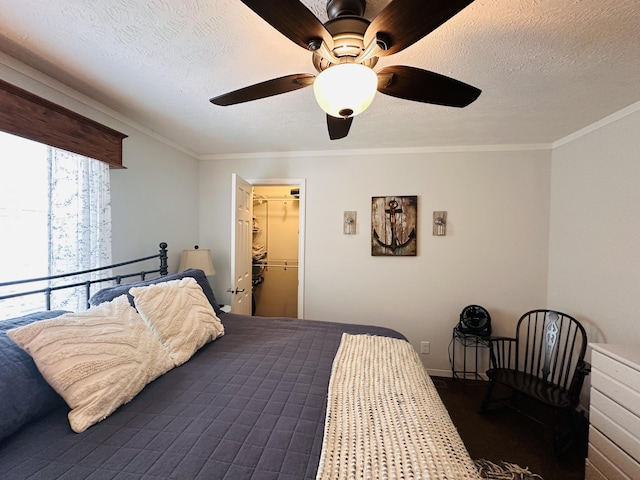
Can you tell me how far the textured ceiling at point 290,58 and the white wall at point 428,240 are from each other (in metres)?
0.57

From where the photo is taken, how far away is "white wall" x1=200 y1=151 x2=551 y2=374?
2605 millimetres

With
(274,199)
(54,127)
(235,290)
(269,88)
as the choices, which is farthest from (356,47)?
(274,199)

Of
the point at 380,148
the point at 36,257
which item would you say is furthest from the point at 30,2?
the point at 380,148

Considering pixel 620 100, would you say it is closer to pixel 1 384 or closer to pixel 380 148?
pixel 380 148

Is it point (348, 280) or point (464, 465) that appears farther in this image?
point (348, 280)

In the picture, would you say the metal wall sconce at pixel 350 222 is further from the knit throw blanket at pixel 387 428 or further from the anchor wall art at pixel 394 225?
the knit throw blanket at pixel 387 428

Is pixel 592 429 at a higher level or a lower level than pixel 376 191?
lower

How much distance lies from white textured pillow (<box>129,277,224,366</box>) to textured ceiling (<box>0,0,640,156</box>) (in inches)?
50.3

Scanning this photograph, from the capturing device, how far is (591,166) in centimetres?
210

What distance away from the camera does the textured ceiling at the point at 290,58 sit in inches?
41.5

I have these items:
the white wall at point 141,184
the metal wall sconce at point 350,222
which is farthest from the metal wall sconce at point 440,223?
the white wall at point 141,184

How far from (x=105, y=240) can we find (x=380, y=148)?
260 centimetres

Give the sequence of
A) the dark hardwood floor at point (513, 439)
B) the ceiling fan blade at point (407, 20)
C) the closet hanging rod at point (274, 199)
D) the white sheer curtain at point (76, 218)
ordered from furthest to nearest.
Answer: the closet hanging rod at point (274, 199), the dark hardwood floor at point (513, 439), the white sheer curtain at point (76, 218), the ceiling fan blade at point (407, 20)

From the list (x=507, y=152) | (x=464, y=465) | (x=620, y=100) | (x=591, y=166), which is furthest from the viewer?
(x=507, y=152)
